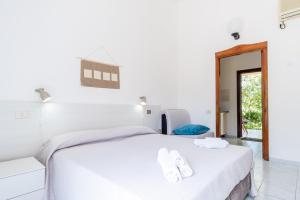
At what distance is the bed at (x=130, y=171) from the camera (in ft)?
3.55

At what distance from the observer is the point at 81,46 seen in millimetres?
2775

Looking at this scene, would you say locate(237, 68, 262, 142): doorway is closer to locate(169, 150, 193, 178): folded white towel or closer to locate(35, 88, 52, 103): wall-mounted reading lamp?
locate(169, 150, 193, 178): folded white towel

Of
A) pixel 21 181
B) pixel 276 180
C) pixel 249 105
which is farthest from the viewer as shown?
pixel 249 105

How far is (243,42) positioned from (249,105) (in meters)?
3.50

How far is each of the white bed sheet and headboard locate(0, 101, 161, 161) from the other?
578mm

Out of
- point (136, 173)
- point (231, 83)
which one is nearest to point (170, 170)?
point (136, 173)

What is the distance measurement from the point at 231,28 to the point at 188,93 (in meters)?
1.71

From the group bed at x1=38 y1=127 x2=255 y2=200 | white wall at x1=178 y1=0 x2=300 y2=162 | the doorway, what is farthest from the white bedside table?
the doorway

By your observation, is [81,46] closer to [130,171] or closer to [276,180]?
[130,171]

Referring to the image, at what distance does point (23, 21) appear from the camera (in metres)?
2.22

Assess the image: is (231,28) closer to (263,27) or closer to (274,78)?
(263,27)

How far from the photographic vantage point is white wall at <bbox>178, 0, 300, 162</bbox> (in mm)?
3168

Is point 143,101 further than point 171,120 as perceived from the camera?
No

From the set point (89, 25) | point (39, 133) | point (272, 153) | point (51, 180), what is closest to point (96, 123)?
point (39, 133)
